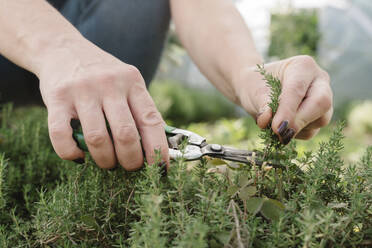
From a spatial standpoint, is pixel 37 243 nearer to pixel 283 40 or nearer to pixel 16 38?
pixel 16 38

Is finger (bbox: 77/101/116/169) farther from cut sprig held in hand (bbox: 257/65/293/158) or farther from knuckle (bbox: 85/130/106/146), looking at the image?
cut sprig held in hand (bbox: 257/65/293/158)

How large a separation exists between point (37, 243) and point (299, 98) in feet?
2.97

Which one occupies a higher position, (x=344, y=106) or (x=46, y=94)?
(x=46, y=94)

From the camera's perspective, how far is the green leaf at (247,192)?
2.87 feet

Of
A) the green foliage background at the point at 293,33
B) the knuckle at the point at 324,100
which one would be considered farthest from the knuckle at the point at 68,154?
the green foliage background at the point at 293,33

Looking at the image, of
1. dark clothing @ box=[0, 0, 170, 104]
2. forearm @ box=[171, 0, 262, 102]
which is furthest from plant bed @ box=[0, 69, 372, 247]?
dark clothing @ box=[0, 0, 170, 104]

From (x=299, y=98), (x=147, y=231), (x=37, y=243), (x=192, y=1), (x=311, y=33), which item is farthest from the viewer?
(x=311, y=33)

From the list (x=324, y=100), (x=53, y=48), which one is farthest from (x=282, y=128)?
(x=53, y=48)

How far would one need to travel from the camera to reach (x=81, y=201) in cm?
96

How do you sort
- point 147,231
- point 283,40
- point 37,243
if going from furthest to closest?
point 283,40, point 37,243, point 147,231

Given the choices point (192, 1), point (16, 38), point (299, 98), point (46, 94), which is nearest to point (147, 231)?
point (46, 94)

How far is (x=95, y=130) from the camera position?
979mm

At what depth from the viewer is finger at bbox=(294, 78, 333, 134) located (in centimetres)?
122

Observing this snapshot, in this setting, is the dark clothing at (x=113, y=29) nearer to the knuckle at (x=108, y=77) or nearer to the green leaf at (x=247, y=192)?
the knuckle at (x=108, y=77)
